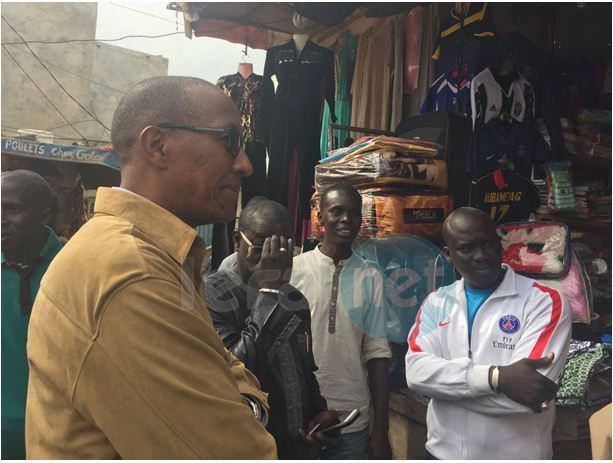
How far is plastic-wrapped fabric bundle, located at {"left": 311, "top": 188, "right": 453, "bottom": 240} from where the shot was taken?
3031mm

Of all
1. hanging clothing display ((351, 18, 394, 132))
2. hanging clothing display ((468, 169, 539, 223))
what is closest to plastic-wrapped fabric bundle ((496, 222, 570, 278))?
hanging clothing display ((468, 169, 539, 223))

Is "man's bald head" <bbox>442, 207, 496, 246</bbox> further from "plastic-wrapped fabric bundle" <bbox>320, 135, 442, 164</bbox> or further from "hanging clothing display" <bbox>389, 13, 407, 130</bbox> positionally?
"hanging clothing display" <bbox>389, 13, 407, 130</bbox>

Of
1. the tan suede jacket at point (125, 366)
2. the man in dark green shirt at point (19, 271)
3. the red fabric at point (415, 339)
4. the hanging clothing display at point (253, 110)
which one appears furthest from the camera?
the hanging clothing display at point (253, 110)

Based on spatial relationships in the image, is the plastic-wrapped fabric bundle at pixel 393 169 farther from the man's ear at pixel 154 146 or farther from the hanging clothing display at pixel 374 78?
the man's ear at pixel 154 146

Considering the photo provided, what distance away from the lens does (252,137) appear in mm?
4785

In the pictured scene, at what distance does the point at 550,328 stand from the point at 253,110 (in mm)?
3487

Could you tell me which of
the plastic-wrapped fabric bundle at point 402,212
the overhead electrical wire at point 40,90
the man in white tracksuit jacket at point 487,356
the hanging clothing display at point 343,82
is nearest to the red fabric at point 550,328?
the man in white tracksuit jacket at point 487,356

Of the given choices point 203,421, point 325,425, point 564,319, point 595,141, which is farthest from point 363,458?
point 595,141

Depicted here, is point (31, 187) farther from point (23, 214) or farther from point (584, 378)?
point (584, 378)

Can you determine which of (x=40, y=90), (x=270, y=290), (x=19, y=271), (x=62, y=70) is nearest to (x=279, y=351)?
(x=270, y=290)

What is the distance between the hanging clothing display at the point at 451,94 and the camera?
348 cm

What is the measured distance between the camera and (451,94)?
142 inches

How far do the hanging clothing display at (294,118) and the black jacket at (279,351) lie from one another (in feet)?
9.09

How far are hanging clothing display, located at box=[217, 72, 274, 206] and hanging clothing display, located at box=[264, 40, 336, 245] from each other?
0.37ft
